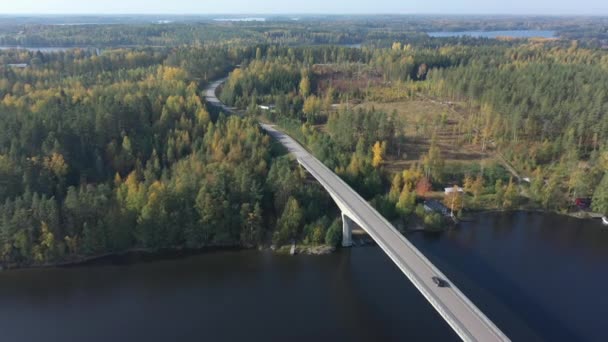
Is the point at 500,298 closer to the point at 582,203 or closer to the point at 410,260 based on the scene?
the point at 410,260

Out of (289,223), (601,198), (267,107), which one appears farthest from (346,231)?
(267,107)

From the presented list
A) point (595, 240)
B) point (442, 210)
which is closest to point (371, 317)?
point (442, 210)

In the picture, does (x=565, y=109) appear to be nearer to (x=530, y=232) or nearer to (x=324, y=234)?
(x=530, y=232)

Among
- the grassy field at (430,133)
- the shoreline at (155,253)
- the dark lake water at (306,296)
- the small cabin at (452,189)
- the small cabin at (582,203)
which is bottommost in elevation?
the dark lake water at (306,296)

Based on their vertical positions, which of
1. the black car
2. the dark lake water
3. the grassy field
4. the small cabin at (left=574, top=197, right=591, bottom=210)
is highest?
the grassy field

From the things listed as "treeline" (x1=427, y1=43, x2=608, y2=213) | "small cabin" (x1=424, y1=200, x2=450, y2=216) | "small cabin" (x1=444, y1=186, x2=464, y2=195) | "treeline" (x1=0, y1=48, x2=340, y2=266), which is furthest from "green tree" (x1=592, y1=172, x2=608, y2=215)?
"treeline" (x1=0, y1=48, x2=340, y2=266)

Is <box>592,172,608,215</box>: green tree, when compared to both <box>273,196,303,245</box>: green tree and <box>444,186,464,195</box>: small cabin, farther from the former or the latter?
<box>273,196,303,245</box>: green tree

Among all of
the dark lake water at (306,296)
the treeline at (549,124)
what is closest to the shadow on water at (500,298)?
the dark lake water at (306,296)

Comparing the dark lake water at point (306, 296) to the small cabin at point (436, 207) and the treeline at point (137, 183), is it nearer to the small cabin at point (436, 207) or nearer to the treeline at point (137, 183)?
the treeline at point (137, 183)
